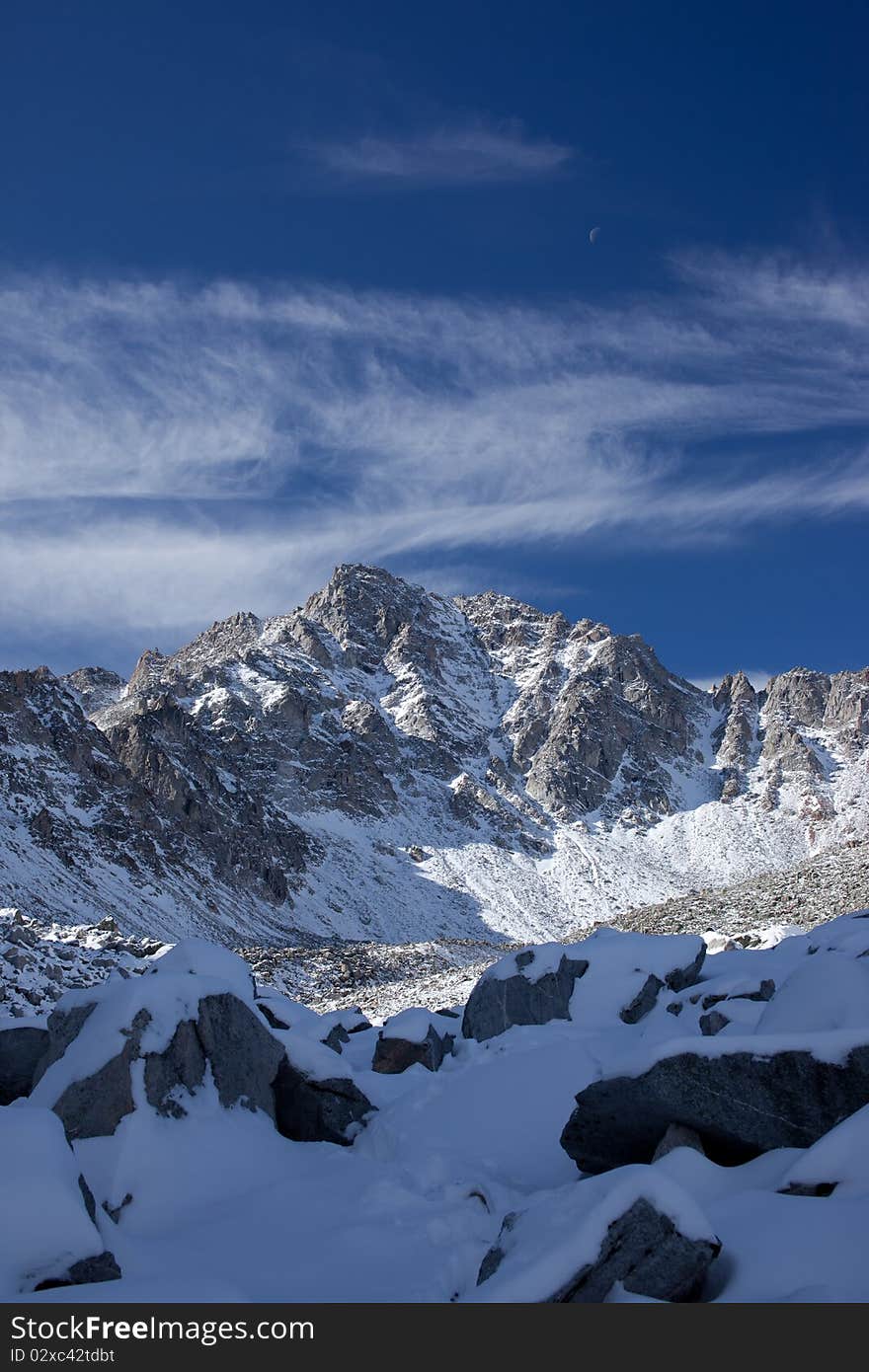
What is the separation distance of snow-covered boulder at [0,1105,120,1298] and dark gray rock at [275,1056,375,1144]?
4.53m

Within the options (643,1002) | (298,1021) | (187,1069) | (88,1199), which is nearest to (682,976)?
(643,1002)

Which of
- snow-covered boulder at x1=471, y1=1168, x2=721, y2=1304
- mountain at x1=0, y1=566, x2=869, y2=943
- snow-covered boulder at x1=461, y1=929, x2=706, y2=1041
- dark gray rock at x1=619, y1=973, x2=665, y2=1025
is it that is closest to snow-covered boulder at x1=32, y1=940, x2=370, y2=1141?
snow-covered boulder at x1=471, y1=1168, x2=721, y2=1304

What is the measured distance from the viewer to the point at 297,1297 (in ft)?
24.7

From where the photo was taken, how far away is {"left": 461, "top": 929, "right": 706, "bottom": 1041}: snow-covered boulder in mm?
16188

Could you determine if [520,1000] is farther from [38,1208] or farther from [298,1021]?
[38,1208]

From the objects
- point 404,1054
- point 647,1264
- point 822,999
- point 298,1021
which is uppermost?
point 822,999

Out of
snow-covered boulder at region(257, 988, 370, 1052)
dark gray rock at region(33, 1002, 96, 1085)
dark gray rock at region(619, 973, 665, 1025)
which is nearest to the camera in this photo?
dark gray rock at region(33, 1002, 96, 1085)

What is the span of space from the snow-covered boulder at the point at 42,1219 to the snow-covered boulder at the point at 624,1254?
288 centimetres

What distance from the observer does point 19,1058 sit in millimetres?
12523

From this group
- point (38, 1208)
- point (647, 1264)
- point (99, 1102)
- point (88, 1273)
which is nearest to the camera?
point (647, 1264)

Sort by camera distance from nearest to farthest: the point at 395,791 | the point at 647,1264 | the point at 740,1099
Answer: the point at 647,1264 < the point at 740,1099 < the point at 395,791

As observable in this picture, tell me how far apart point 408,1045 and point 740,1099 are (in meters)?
8.64

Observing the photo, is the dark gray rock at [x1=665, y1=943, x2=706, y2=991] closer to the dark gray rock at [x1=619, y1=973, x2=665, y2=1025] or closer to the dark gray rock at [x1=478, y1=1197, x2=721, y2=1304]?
the dark gray rock at [x1=619, y1=973, x2=665, y2=1025]

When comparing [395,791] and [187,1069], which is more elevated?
[395,791]
